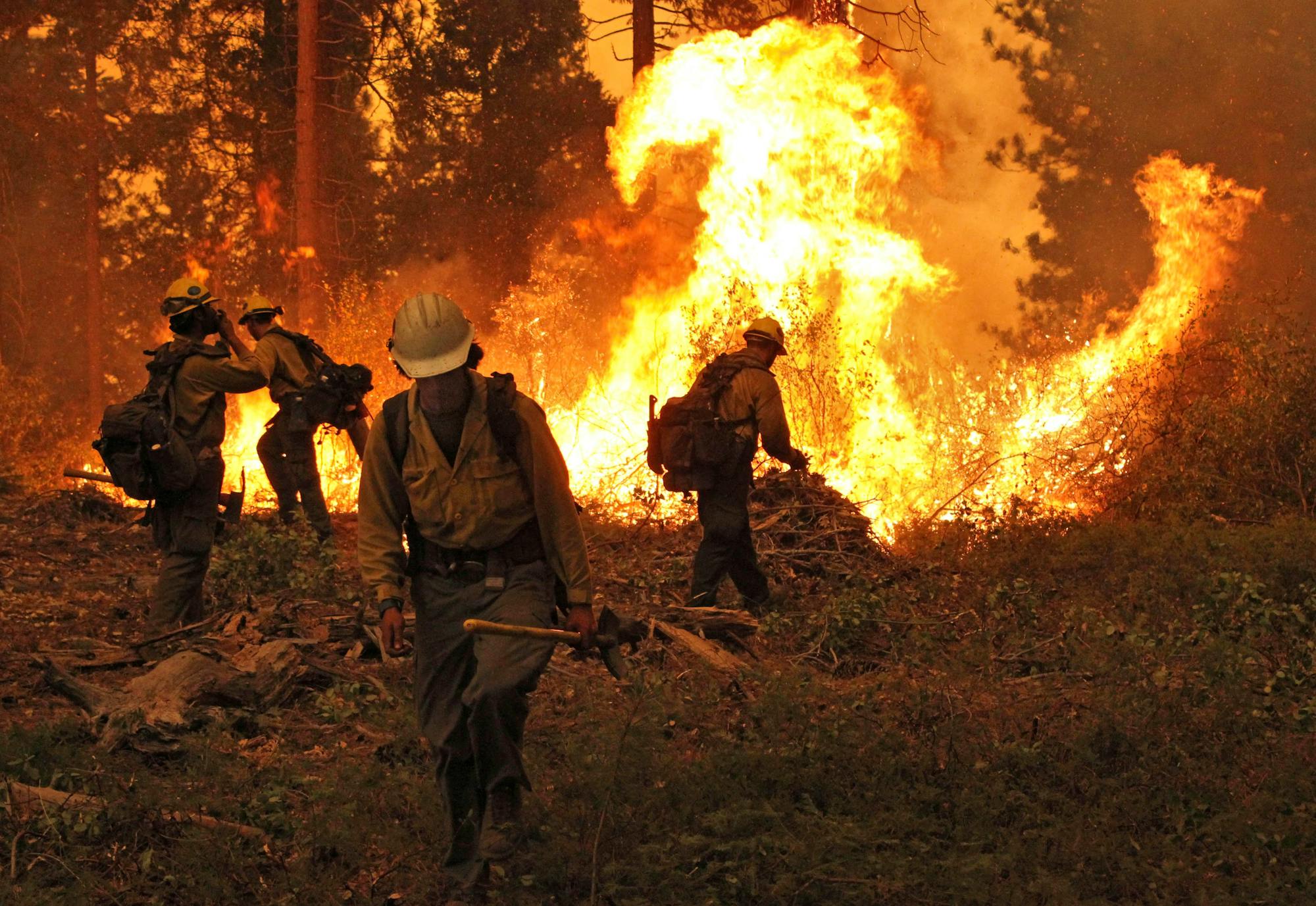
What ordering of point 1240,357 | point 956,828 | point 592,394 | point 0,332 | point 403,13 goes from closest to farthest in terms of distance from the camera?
point 956,828
point 1240,357
point 592,394
point 403,13
point 0,332

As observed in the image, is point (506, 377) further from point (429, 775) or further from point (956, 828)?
point (956, 828)

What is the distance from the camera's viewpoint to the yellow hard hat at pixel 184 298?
25.6ft

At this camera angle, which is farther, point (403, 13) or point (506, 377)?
point (403, 13)

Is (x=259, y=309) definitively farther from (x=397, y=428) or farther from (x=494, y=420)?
(x=494, y=420)

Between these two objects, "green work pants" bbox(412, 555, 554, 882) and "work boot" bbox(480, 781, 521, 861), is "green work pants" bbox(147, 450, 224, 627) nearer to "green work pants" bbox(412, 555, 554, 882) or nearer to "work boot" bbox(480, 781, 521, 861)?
"green work pants" bbox(412, 555, 554, 882)

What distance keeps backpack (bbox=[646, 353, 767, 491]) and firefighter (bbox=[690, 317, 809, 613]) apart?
2 cm

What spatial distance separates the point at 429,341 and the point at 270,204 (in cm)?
1757

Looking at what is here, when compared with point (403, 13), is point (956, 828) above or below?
below

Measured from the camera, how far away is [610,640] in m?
4.75

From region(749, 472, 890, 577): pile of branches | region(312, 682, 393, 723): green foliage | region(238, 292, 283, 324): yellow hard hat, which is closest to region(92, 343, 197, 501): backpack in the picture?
region(312, 682, 393, 723): green foliage

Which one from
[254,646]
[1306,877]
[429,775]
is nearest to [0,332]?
[254,646]

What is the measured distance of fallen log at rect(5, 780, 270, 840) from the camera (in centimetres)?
505

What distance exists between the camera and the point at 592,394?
15336mm

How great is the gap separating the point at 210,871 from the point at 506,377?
2108 millimetres
